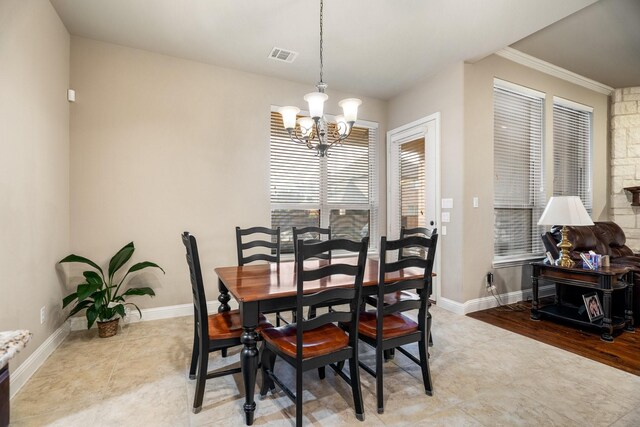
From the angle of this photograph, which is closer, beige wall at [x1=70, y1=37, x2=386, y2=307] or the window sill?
beige wall at [x1=70, y1=37, x2=386, y2=307]

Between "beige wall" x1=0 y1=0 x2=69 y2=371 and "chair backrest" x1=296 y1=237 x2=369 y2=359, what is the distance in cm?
194

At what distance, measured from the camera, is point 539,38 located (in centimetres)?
354

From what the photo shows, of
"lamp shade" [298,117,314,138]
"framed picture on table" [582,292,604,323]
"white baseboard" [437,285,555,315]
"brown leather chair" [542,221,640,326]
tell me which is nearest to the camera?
"lamp shade" [298,117,314,138]

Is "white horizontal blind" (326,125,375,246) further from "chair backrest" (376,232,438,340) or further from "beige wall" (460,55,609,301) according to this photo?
"chair backrest" (376,232,438,340)

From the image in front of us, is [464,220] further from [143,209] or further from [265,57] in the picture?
[143,209]

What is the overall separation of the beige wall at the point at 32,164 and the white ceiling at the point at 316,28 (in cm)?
53

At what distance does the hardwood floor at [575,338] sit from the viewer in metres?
2.48

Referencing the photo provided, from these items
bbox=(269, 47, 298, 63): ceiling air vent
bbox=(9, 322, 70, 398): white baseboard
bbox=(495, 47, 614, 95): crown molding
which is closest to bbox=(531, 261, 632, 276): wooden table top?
bbox=(495, 47, 614, 95): crown molding

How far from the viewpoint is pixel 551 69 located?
422cm

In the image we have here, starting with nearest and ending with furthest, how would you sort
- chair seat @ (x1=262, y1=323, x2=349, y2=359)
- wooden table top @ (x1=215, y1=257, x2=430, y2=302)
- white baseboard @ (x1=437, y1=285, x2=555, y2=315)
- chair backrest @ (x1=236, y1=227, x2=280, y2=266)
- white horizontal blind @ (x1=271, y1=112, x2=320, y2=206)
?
chair seat @ (x1=262, y1=323, x2=349, y2=359), wooden table top @ (x1=215, y1=257, x2=430, y2=302), chair backrest @ (x1=236, y1=227, x2=280, y2=266), white baseboard @ (x1=437, y1=285, x2=555, y2=315), white horizontal blind @ (x1=271, y1=112, x2=320, y2=206)

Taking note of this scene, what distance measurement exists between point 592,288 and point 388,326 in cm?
238

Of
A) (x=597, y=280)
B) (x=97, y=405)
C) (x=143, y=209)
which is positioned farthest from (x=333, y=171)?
(x=97, y=405)

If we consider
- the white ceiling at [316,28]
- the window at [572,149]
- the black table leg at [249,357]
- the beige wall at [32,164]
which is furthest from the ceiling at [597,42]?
the beige wall at [32,164]

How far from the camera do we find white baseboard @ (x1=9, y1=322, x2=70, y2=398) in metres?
2.05
